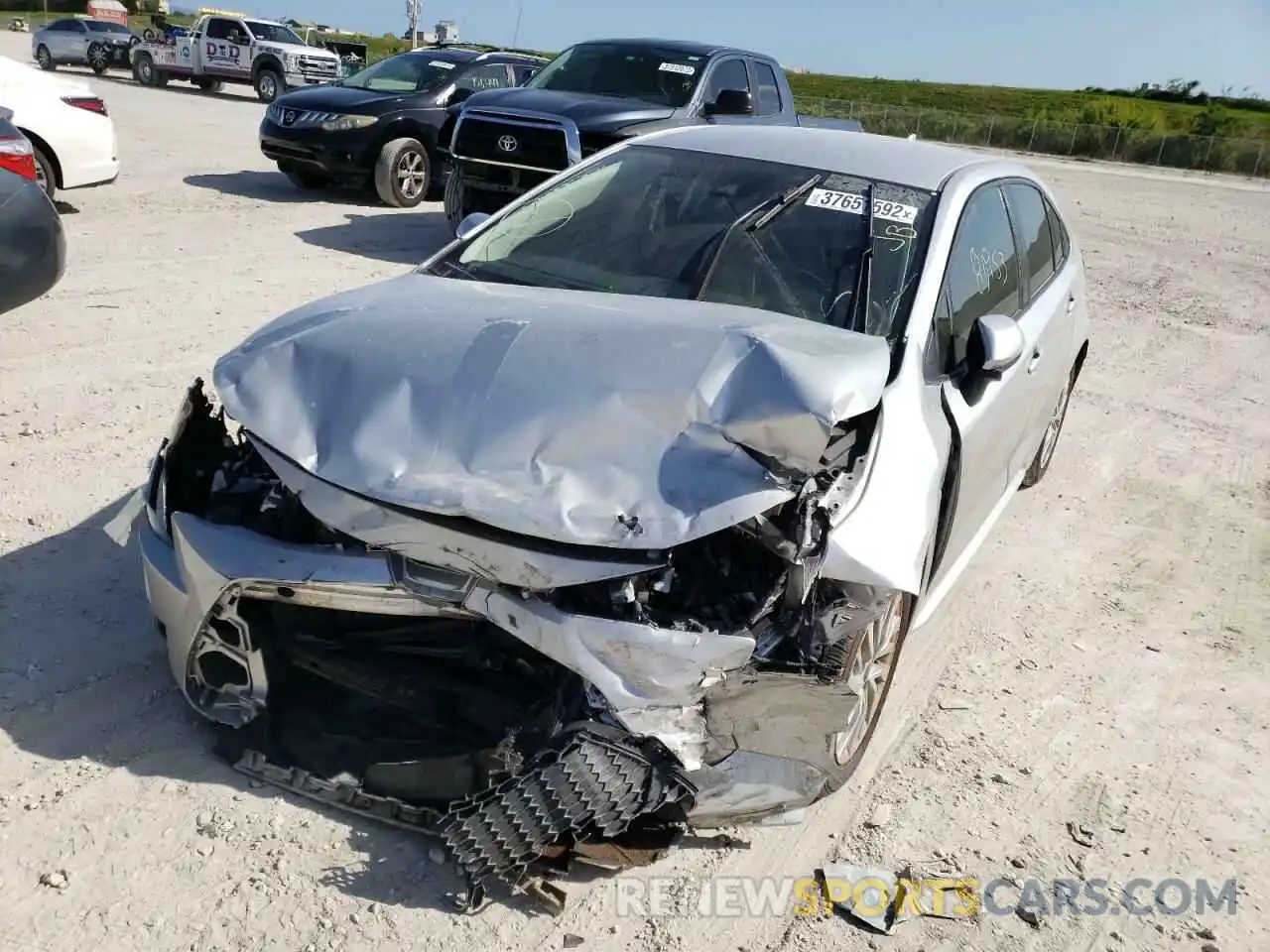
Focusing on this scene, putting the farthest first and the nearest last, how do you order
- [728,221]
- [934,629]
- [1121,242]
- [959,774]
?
1. [1121,242]
2. [934,629]
3. [728,221]
4. [959,774]

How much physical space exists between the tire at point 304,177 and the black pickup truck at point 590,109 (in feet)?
6.58

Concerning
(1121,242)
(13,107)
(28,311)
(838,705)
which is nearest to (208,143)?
(13,107)

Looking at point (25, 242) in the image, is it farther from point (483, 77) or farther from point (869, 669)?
point (483, 77)

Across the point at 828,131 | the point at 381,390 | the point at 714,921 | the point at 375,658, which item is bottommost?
the point at 714,921

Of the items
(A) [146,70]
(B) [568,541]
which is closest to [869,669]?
(B) [568,541]

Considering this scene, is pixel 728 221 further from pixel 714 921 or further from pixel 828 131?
pixel 714 921

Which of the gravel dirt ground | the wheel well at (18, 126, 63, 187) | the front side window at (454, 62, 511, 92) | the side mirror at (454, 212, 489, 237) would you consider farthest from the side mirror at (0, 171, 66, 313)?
the front side window at (454, 62, 511, 92)

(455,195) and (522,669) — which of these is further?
(455,195)

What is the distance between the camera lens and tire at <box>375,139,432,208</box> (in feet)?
39.7

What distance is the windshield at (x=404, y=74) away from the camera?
12773mm

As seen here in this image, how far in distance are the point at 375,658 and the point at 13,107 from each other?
826cm

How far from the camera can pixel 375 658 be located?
9.86 feet

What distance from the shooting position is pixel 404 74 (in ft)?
42.7

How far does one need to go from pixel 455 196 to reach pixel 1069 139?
3616 cm
